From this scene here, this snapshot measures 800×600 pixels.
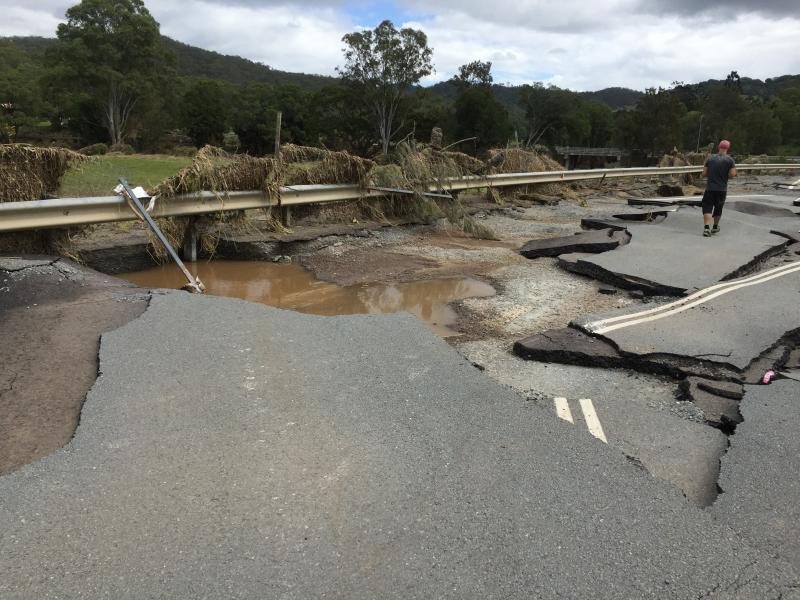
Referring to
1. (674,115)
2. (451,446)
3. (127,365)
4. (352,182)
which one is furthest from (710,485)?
(674,115)

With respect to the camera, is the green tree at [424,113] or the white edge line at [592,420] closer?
the white edge line at [592,420]

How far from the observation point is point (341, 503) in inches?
115

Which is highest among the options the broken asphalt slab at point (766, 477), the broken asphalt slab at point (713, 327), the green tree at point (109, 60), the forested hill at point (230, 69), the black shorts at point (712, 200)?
the forested hill at point (230, 69)

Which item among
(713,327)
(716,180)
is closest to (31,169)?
(713,327)

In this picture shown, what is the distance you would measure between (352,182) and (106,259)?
15.7ft

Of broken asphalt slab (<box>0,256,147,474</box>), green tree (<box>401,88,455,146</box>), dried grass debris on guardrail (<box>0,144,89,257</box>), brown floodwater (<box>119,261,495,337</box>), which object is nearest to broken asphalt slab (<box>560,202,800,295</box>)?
brown floodwater (<box>119,261,495,337</box>)

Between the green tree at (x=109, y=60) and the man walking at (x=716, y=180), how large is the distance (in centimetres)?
5579

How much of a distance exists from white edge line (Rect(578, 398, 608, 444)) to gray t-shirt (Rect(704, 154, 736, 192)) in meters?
8.95

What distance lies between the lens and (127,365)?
14.5 ft

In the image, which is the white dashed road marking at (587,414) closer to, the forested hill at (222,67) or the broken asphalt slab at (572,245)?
the broken asphalt slab at (572,245)

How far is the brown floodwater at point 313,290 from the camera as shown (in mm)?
→ 7184

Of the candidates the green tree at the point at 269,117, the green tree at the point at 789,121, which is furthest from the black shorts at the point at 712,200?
the green tree at the point at 789,121

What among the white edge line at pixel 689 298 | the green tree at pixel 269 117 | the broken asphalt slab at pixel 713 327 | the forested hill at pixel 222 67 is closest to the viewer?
the broken asphalt slab at pixel 713 327

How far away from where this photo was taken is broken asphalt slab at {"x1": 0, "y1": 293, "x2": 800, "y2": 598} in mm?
2459
